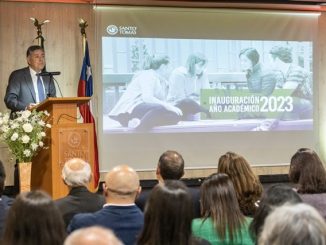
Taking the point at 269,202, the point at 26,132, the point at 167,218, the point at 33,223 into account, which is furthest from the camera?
the point at 26,132

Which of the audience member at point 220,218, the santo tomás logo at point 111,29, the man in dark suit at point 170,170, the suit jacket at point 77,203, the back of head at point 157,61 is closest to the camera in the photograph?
the audience member at point 220,218

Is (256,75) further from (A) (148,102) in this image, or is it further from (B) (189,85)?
(A) (148,102)

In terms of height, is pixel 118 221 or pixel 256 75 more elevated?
pixel 256 75

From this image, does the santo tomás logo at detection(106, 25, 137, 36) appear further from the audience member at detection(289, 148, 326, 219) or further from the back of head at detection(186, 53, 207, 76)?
the audience member at detection(289, 148, 326, 219)

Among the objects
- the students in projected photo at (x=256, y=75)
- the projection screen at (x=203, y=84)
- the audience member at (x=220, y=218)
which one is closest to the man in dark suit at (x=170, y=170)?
the audience member at (x=220, y=218)

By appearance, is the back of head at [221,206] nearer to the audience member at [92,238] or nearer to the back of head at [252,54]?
the audience member at [92,238]

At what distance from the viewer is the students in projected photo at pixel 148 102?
25.8ft

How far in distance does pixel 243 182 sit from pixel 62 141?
1.81 meters

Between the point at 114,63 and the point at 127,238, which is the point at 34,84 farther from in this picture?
the point at 127,238

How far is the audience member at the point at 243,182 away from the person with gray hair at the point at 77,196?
2.85 ft

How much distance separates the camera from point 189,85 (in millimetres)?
8117

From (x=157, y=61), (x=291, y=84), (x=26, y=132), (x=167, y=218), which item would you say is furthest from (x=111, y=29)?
(x=167, y=218)

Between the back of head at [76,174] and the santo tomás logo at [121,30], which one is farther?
the santo tomás logo at [121,30]

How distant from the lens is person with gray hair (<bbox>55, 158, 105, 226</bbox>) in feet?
10.8
